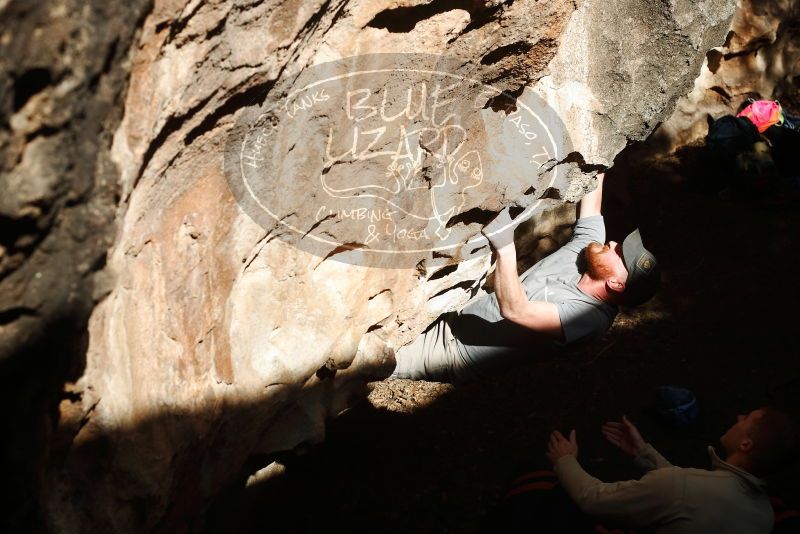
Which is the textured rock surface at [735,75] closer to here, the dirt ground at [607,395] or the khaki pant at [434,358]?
the dirt ground at [607,395]

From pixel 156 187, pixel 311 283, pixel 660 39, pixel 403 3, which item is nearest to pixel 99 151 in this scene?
pixel 156 187

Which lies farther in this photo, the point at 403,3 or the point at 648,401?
the point at 648,401

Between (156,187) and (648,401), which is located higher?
(156,187)

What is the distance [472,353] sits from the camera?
2.71 metres

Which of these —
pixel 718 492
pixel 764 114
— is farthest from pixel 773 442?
pixel 764 114

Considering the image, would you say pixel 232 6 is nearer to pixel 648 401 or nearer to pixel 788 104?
pixel 648 401

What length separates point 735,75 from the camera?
4.58m

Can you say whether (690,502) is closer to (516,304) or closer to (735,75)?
(516,304)

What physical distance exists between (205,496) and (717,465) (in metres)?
1.62

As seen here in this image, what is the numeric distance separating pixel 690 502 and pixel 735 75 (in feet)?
12.2

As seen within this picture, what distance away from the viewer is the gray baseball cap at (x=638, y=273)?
2.47 m

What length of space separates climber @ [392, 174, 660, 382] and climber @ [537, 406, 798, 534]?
64 cm

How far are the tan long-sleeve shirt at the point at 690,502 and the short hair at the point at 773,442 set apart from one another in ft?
0.16

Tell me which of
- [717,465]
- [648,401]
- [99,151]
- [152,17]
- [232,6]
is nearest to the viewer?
[99,151]
